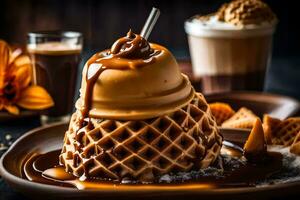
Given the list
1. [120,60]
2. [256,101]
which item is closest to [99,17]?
[256,101]

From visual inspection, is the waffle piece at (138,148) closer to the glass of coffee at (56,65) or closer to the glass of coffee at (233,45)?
the glass of coffee at (56,65)

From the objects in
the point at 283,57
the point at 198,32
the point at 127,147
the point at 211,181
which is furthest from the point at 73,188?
the point at 283,57

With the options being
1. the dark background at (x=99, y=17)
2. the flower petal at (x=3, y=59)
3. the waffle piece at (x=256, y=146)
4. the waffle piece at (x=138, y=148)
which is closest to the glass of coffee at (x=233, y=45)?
the flower petal at (x=3, y=59)

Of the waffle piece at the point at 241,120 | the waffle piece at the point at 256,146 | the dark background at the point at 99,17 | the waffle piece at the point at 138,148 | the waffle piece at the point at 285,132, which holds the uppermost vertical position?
the waffle piece at the point at 138,148

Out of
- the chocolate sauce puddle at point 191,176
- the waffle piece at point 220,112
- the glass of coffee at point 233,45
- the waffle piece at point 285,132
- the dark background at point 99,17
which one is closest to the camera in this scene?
the chocolate sauce puddle at point 191,176

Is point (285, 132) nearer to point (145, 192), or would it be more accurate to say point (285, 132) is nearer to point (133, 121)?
point (133, 121)

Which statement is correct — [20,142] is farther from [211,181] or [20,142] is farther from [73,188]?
[211,181]
